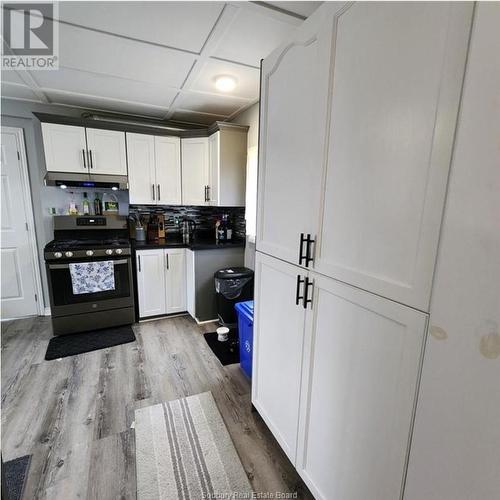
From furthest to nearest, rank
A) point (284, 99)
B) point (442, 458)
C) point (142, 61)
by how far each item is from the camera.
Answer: point (142, 61) < point (284, 99) < point (442, 458)

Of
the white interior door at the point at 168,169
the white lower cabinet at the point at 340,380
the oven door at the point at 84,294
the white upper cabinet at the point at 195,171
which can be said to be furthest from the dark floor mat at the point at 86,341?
the white lower cabinet at the point at 340,380

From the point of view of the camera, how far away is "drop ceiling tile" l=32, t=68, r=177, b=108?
225 centimetres

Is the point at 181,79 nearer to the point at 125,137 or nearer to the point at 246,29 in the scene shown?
the point at 246,29

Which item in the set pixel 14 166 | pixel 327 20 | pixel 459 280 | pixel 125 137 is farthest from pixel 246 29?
pixel 14 166

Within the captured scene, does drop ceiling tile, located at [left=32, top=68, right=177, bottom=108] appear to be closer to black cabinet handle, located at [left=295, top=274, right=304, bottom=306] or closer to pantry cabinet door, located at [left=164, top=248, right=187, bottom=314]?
pantry cabinet door, located at [left=164, top=248, right=187, bottom=314]

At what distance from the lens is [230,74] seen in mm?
2188

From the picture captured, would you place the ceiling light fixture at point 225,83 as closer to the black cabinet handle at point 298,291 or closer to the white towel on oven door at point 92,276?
the black cabinet handle at point 298,291

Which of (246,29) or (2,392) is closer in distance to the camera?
(246,29)

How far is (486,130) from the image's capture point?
0.60 metres

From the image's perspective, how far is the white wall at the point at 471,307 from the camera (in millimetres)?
599

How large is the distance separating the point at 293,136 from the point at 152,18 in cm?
107

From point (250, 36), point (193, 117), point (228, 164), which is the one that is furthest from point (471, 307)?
point (193, 117)

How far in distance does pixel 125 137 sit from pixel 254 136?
4.70ft

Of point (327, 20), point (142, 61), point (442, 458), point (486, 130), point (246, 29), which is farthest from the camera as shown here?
point (142, 61)
